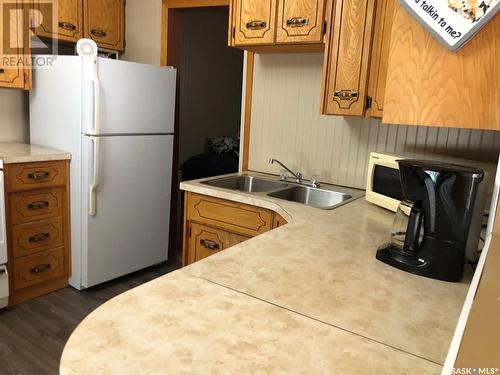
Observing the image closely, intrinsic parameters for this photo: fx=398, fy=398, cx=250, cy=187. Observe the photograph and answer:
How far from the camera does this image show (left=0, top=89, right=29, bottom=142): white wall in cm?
290

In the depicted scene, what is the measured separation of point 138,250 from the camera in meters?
3.03

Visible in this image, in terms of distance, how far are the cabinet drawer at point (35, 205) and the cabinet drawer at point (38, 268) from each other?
0.26 metres

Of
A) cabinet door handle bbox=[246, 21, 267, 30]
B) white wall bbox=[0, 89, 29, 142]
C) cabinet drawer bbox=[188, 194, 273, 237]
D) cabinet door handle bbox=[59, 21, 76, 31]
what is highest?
cabinet door handle bbox=[59, 21, 76, 31]

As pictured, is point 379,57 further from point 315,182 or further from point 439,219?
point 439,219

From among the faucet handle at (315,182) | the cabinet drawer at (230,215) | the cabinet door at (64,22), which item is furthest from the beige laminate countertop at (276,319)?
the cabinet door at (64,22)

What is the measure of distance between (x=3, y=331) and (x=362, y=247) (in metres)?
2.09

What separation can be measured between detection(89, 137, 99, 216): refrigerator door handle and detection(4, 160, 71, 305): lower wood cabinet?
0.22 m

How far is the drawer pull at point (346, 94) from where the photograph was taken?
2.01m

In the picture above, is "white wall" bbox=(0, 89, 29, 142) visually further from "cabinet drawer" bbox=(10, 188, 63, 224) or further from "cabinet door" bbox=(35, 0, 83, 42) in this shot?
"cabinet drawer" bbox=(10, 188, 63, 224)

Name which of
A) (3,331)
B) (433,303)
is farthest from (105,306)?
(3,331)

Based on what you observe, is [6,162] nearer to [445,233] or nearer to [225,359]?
[225,359]

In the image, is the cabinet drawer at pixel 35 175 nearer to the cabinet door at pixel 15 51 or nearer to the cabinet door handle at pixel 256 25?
the cabinet door at pixel 15 51

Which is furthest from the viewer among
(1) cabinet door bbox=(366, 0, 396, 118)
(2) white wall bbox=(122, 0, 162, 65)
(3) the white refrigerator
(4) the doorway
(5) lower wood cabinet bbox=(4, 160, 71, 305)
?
(4) the doorway

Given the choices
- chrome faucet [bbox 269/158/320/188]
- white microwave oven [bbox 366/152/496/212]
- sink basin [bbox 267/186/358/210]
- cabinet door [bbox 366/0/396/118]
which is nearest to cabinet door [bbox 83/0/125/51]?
chrome faucet [bbox 269/158/320/188]
